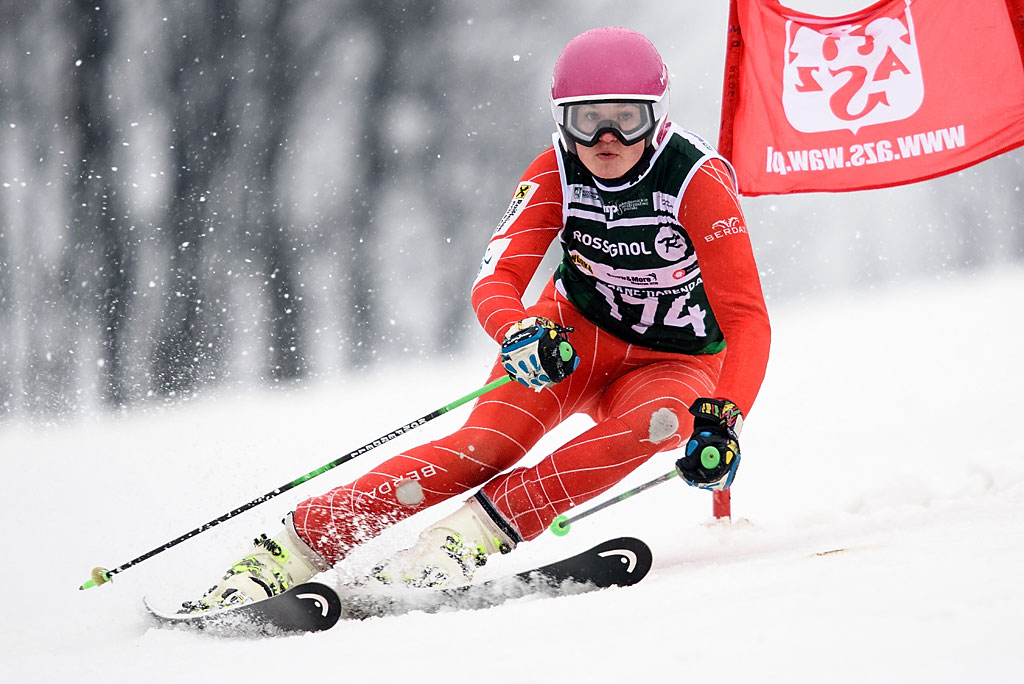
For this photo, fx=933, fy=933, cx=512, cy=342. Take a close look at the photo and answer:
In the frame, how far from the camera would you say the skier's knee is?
2.40m

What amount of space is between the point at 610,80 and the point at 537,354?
27.3 inches

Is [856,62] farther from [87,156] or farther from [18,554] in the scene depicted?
[87,156]

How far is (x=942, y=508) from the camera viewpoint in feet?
8.74

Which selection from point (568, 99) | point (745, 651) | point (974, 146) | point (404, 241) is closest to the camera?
point (745, 651)

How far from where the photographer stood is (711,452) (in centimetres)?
211

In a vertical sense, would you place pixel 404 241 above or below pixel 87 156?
below

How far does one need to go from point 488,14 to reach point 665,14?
145 centimetres

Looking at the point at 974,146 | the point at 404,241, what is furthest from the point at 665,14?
the point at 974,146

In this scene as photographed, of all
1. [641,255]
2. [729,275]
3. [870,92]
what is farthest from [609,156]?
[870,92]

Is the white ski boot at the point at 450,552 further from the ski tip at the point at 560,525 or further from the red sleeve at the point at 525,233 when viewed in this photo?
the red sleeve at the point at 525,233

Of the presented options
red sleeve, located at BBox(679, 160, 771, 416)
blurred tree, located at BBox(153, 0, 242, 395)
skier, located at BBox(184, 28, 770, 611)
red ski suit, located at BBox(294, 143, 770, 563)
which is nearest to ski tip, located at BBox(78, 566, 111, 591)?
skier, located at BBox(184, 28, 770, 611)

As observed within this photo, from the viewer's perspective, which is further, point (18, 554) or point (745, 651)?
point (18, 554)

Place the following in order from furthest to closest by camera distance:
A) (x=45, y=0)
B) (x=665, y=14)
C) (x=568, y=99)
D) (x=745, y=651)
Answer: (x=665, y=14) < (x=45, y=0) < (x=568, y=99) < (x=745, y=651)

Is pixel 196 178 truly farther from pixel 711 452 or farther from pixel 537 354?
pixel 711 452
